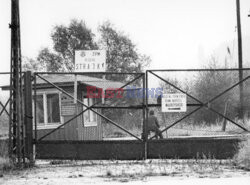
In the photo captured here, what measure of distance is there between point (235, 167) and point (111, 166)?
117 inches

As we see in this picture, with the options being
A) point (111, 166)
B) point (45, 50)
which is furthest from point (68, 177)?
point (45, 50)

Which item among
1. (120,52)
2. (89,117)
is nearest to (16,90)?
(89,117)

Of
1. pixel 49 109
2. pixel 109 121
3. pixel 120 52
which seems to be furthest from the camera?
pixel 120 52

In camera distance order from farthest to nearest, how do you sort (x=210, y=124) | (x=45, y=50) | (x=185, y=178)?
(x=45, y=50)
(x=210, y=124)
(x=185, y=178)

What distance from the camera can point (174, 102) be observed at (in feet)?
36.4

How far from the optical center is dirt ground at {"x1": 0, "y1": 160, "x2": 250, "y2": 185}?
7.91 metres

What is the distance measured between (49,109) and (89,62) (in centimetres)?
838

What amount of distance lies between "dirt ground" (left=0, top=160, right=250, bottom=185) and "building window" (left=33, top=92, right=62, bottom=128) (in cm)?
739

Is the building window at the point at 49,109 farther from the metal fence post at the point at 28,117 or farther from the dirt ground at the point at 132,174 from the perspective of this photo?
the dirt ground at the point at 132,174

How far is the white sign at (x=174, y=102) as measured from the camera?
434 inches

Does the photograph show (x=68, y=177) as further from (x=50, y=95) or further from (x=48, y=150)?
(x=50, y=95)

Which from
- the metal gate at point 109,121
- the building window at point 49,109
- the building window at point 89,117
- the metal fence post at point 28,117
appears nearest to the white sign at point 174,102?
the metal gate at point 109,121

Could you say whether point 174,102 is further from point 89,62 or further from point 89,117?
point 89,117

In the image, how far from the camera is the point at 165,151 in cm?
1105
